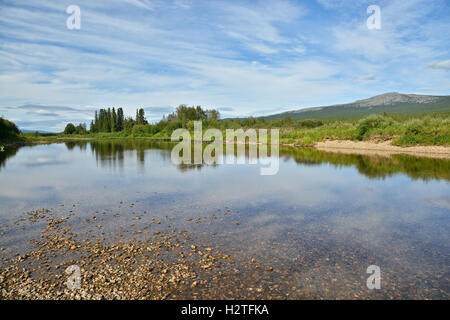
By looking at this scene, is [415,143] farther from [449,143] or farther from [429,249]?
[429,249]

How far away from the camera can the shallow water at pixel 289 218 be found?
6.30 metres

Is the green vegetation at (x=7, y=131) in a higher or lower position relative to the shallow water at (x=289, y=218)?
higher

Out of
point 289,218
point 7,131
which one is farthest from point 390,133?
point 7,131

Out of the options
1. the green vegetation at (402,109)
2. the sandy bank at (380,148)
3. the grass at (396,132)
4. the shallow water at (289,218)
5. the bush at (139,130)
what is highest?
the green vegetation at (402,109)

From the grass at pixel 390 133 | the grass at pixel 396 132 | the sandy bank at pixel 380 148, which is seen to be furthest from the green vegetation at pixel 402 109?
the sandy bank at pixel 380 148

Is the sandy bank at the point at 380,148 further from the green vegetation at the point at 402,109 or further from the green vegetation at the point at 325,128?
the green vegetation at the point at 402,109

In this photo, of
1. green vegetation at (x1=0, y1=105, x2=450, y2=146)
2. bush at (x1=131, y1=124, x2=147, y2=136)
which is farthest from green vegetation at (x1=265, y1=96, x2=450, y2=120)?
bush at (x1=131, y1=124, x2=147, y2=136)

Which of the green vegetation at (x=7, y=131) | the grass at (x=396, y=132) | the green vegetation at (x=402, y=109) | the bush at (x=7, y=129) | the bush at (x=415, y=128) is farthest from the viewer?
the green vegetation at (x=402, y=109)

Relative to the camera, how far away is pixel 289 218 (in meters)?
10.8

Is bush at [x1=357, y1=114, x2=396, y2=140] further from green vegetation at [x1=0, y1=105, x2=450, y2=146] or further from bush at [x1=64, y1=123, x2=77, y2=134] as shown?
bush at [x1=64, y1=123, x2=77, y2=134]

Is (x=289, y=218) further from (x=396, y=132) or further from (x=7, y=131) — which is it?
(x=7, y=131)

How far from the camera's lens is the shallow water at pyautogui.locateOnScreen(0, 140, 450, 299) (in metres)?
6.30

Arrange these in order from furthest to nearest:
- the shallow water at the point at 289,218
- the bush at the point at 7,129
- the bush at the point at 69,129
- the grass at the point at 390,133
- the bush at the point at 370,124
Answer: the bush at the point at 69,129 → the bush at the point at 7,129 → the bush at the point at 370,124 → the grass at the point at 390,133 → the shallow water at the point at 289,218
